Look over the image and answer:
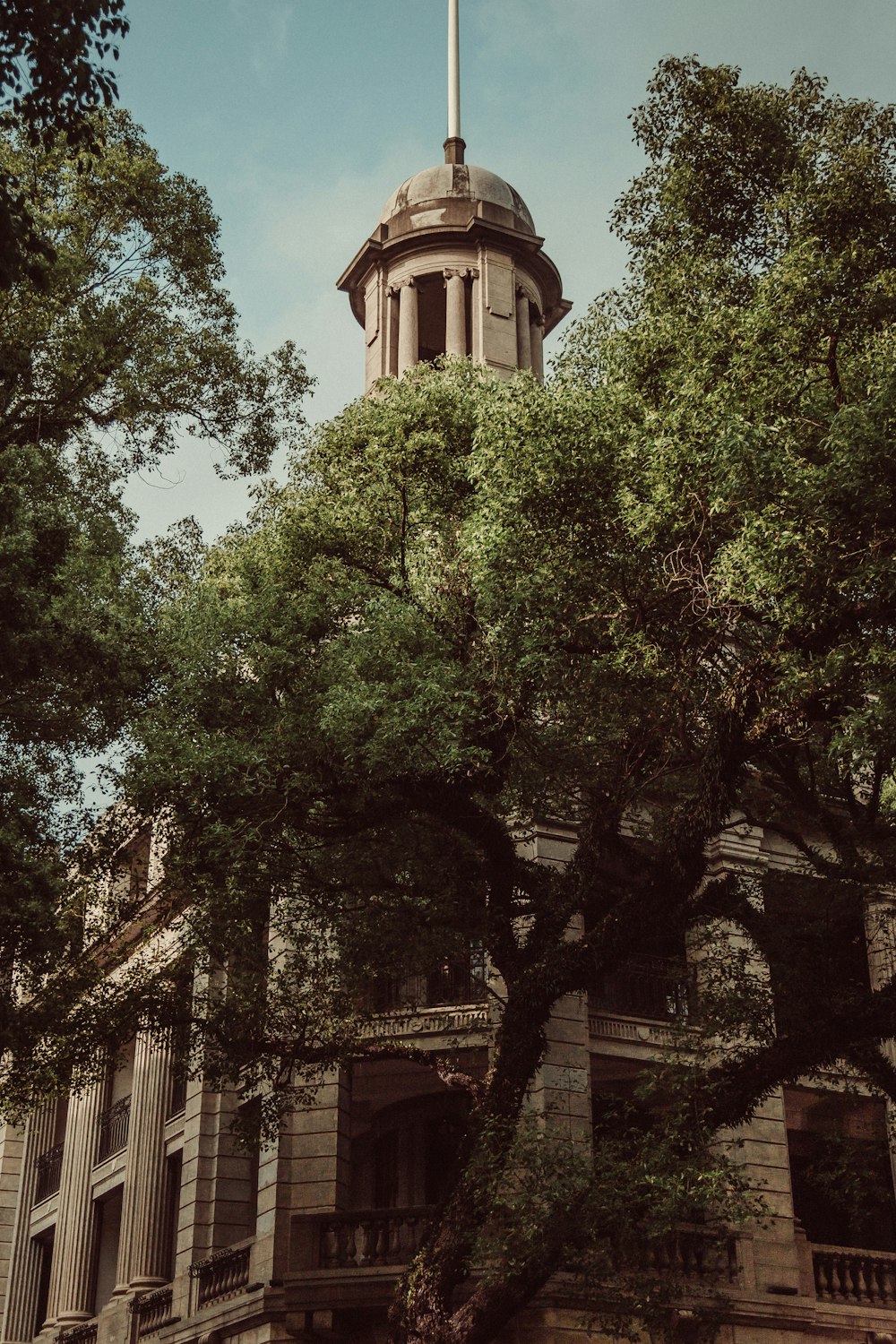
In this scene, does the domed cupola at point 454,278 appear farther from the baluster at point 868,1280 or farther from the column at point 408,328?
the baluster at point 868,1280

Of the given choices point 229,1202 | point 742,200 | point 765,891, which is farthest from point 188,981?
point 742,200

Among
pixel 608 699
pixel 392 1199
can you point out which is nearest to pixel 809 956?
pixel 608 699

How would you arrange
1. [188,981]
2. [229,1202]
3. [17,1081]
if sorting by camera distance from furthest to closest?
1. [229,1202]
2. [188,981]
3. [17,1081]

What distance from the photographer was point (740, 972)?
18.4 m

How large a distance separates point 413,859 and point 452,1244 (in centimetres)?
454

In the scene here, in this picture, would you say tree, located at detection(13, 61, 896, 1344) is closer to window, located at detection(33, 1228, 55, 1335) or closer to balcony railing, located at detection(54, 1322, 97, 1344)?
balcony railing, located at detection(54, 1322, 97, 1344)

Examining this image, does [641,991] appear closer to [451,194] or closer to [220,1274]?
[220,1274]

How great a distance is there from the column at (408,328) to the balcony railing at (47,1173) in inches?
732

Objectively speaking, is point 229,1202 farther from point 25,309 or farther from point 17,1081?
point 25,309

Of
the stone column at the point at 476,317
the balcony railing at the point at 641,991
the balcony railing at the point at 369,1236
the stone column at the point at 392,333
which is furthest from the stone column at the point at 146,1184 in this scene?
the stone column at the point at 476,317

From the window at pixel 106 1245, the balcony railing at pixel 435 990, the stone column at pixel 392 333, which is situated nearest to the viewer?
the balcony railing at pixel 435 990

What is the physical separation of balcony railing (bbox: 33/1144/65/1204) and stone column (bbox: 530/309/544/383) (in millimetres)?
20052

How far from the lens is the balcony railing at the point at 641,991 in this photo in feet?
77.0

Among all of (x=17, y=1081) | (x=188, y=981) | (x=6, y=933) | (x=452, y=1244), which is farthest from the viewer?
(x=188, y=981)
